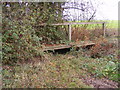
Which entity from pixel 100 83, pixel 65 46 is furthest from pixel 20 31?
pixel 100 83

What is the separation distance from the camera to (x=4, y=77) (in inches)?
159

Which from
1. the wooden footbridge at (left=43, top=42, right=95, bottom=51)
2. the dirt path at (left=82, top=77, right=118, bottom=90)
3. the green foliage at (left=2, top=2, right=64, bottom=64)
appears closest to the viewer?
the dirt path at (left=82, top=77, right=118, bottom=90)

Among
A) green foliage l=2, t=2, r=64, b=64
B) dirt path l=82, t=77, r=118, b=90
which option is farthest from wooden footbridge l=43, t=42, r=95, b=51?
dirt path l=82, t=77, r=118, b=90

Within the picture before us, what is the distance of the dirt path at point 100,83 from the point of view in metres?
3.79

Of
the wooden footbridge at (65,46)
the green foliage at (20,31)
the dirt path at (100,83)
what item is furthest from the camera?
the wooden footbridge at (65,46)

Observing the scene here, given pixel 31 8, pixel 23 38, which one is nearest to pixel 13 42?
pixel 23 38

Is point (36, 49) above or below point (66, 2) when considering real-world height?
below

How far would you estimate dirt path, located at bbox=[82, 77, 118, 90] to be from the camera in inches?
149

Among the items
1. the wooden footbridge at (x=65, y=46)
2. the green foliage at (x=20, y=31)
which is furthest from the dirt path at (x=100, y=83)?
the wooden footbridge at (x=65, y=46)

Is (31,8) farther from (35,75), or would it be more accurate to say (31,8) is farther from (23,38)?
(35,75)

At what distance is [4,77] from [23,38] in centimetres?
162

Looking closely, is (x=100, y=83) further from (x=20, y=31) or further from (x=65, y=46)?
(x=20, y=31)

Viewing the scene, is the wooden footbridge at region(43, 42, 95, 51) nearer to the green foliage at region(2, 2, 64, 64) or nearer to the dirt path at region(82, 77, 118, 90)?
the green foliage at region(2, 2, 64, 64)

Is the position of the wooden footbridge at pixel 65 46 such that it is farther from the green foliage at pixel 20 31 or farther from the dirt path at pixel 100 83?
the dirt path at pixel 100 83
